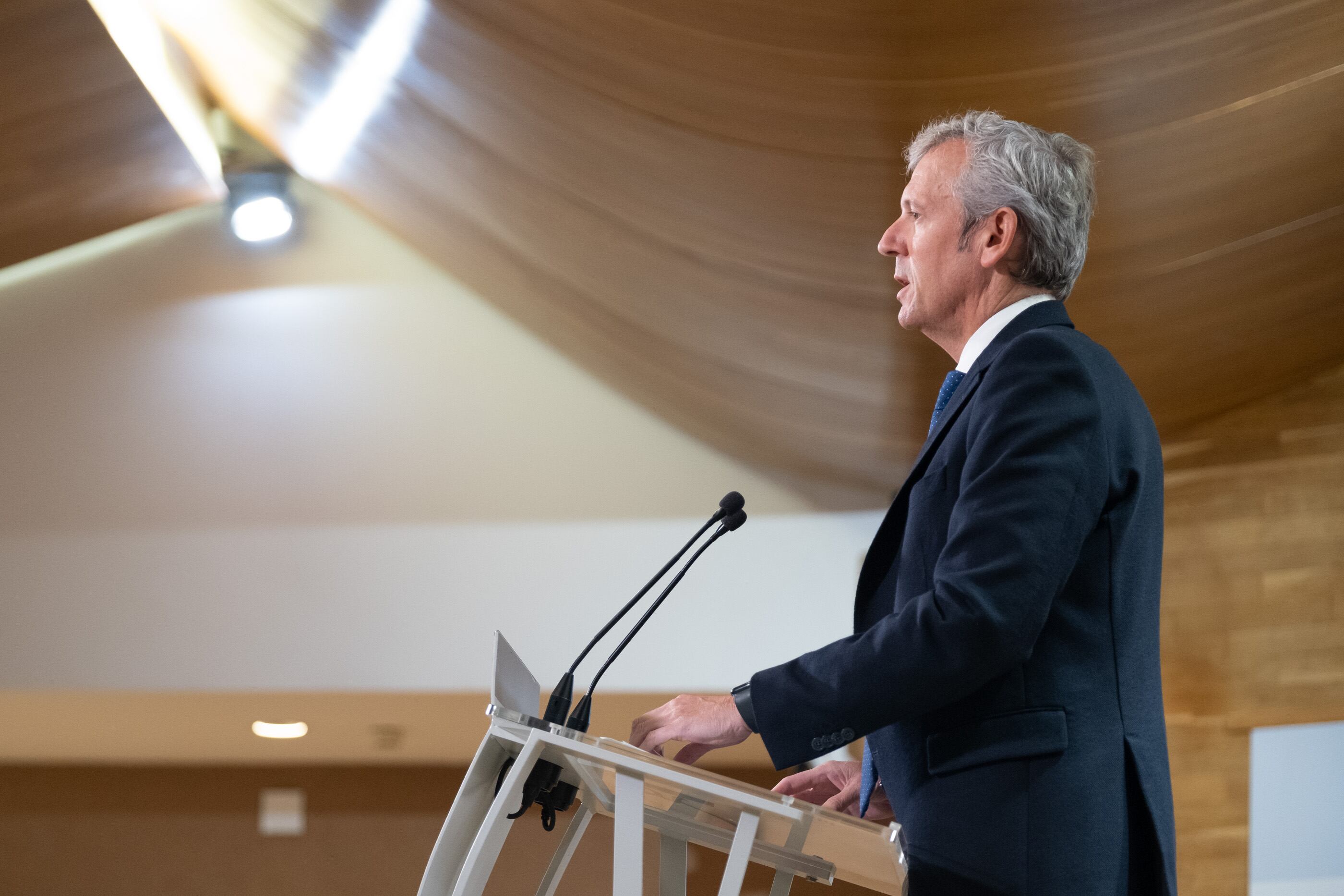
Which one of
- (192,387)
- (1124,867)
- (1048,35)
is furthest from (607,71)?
(192,387)

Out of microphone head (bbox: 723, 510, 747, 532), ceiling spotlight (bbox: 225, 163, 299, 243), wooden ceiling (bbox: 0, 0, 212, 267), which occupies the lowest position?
microphone head (bbox: 723, 510, 747, 532)

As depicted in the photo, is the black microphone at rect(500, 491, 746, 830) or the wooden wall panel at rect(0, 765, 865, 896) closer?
the black microphone at rect(500, 491, 746, 830)

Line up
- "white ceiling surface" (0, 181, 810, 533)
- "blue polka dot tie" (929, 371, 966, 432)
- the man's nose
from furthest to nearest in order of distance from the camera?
"white ceiling surface" (0, 181, 810, 533) → the man's nose → "blue polka dot tie" (929, 371, 966, 432)

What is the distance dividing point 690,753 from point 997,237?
726 millimetres

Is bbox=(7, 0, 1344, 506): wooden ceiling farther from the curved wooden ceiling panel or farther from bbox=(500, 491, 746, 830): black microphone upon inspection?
bbox=(500, 491, 746, 830): black microphone

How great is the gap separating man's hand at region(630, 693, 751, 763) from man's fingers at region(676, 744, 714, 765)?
5 centimetres

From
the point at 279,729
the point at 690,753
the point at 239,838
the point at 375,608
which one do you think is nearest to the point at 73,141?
the point at 375,608

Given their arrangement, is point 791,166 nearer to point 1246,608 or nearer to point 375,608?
point 1246,608

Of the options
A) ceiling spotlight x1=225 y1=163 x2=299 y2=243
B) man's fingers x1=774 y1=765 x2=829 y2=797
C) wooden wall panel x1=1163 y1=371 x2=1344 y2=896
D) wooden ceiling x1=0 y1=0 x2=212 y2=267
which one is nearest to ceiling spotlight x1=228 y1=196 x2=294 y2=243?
ceiling spotlight x1=225 y1=163 x2=299 y2=243

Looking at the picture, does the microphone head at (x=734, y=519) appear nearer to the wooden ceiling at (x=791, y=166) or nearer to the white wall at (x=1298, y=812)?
the wooden ceiling at (x=791, y=166)

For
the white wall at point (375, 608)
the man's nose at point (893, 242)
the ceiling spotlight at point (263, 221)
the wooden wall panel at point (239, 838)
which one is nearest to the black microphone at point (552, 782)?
the man's nose at point (893, 242)

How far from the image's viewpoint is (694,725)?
1368 millimetres

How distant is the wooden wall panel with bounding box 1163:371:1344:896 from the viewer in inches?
137

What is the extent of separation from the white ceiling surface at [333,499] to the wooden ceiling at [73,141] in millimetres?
165
